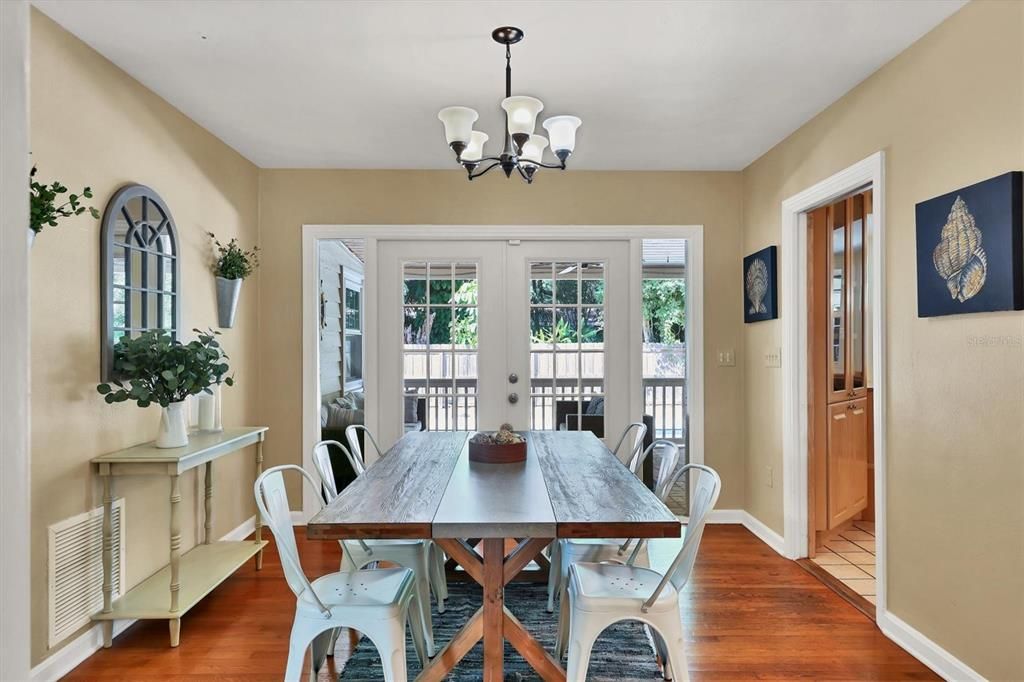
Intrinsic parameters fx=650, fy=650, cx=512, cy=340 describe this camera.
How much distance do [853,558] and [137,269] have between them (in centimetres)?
415

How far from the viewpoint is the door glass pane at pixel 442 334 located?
4.61 metres

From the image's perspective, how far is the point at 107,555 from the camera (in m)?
2.64

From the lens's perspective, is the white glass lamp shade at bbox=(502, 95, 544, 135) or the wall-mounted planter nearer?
the white glass lamp shade at bbox=(502, 95, 544, 135)

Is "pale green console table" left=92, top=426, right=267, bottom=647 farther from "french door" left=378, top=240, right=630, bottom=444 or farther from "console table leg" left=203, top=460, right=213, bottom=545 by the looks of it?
"french door" left=378, top=240, right=630, bottom=444

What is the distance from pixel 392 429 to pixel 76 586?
88.5 inches

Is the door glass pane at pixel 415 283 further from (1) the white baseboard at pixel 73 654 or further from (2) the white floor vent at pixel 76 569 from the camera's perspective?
(1) the white baseboard at pixel 73 654

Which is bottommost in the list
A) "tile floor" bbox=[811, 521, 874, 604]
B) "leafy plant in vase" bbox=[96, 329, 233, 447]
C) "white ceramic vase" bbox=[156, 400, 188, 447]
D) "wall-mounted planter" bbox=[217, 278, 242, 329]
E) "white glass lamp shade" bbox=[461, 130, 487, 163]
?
"tile floor" bbox=[811, 521, 874, 604]

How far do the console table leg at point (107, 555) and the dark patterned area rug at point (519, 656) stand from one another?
104 centimetres

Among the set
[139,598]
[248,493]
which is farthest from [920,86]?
[248,493]

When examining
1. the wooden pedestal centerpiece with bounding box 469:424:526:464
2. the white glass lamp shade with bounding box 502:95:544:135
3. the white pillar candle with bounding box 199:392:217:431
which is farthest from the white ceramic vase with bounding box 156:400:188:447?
the white glass lamp shade with bounding box 502:95:544:135

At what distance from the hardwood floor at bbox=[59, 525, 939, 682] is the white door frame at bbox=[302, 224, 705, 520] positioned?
3.73ft

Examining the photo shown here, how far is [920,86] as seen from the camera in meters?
2.60

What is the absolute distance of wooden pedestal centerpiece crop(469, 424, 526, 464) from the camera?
2754 millimetres

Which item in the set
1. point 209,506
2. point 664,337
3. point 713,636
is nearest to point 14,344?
point 713,636
